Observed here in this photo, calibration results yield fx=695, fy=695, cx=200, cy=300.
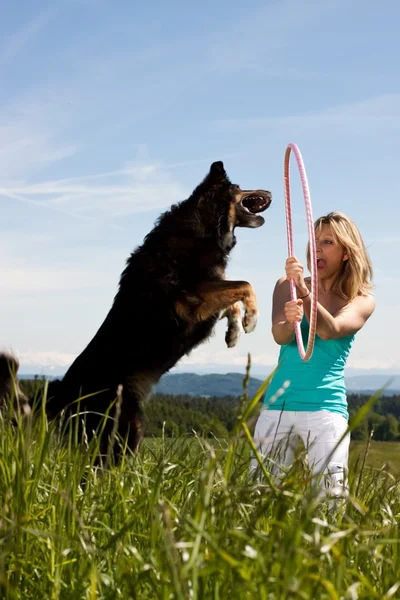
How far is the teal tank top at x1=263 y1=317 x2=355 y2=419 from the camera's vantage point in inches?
171

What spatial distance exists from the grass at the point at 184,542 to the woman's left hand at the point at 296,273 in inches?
53.2

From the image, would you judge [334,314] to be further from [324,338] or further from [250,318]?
[250,318]

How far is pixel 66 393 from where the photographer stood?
216 inches

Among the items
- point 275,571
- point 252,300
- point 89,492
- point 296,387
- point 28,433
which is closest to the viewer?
point 275,571

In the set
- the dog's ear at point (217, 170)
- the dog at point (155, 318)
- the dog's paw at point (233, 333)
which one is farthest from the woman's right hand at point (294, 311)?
the dog's ear at point (217, 170)

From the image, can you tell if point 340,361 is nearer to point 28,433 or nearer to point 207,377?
point 28,433

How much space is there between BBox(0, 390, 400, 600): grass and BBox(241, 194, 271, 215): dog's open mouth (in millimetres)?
4331

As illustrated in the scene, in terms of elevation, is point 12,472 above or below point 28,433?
below

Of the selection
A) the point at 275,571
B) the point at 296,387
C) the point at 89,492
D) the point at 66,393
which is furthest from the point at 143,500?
the point at 66,393

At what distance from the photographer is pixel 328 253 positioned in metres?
4.67

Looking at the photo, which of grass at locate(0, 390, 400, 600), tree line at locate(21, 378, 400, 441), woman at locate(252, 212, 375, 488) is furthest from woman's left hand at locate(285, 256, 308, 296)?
grass at locate(0, 390, 400, 600)

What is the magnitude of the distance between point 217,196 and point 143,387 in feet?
7.01

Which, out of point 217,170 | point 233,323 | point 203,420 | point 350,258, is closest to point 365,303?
point 350,258

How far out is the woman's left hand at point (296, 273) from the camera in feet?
13.9
